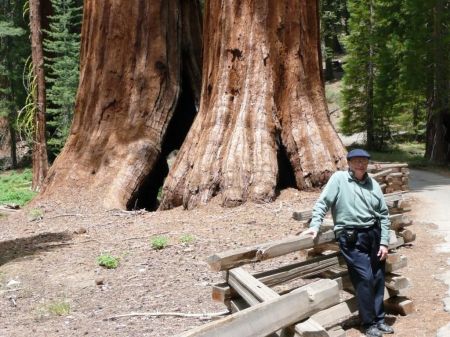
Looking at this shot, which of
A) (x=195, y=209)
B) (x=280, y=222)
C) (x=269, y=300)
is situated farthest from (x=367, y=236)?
(x=195, y=209)

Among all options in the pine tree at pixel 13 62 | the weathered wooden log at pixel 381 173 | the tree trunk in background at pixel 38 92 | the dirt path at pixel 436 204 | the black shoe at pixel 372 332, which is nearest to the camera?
the black shoe at pixel 372 332

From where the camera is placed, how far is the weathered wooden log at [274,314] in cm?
382

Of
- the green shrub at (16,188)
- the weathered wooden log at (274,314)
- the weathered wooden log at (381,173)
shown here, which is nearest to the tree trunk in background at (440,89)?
the weathered wooden log at (381,173)

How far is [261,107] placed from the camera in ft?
41.1

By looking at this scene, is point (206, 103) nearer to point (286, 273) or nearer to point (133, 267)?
point (133, 267)

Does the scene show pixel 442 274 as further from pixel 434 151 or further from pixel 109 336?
pixel 434 151

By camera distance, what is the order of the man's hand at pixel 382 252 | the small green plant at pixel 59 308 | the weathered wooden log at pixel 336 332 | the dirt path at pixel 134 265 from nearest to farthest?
the weathered wooden log at pixel 336 332, the man's hand at pixel 382 252, the dirt path at pixel 134 265, the small green plant at pixel 59 308

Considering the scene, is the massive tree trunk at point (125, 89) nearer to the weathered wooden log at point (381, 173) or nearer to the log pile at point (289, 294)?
the weathered wooden log at point (381, 173)

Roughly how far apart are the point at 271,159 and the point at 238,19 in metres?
3.29

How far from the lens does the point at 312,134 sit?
12609 mm

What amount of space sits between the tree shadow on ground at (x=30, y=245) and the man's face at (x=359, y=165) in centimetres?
602

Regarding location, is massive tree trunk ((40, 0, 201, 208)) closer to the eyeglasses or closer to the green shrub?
the green shrub

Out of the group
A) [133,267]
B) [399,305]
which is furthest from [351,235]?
[133,267]

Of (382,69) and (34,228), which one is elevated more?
(382,69)
